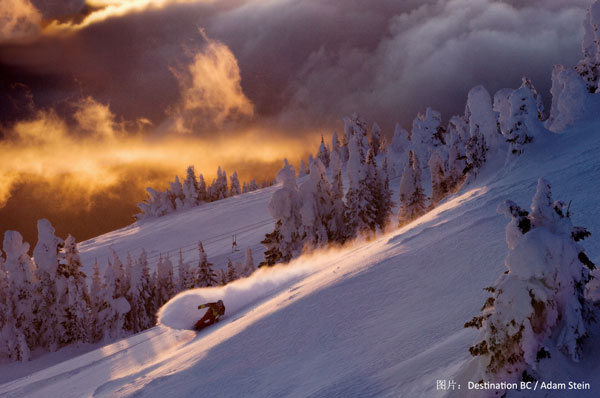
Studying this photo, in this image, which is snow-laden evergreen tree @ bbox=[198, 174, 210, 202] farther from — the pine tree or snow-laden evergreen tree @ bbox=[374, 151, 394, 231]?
snow-laden evergreen tree @ bbox=[374, 151, 394, 231]

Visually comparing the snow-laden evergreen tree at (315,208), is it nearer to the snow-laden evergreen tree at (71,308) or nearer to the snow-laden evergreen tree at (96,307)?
the snow-laden evergreen tree at (71,308)

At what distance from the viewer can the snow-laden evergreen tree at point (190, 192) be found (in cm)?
14338

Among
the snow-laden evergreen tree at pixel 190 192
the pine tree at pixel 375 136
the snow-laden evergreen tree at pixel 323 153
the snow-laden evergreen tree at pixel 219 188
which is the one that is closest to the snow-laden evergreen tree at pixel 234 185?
the snow-laden evergreen tree at pixel 219 188

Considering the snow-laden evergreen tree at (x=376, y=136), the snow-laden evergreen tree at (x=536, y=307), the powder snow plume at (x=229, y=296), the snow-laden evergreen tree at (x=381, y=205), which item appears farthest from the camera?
the snow-laden evergreen tree at (x=376, y=136)

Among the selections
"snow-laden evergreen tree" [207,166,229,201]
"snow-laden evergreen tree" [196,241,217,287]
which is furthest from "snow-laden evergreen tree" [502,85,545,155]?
"snow-laden evergreen tree" [207,166,229,201]

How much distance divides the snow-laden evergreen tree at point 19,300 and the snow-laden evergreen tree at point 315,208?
33.3 m

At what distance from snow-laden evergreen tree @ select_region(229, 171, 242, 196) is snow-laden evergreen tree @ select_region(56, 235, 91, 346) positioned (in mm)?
101320

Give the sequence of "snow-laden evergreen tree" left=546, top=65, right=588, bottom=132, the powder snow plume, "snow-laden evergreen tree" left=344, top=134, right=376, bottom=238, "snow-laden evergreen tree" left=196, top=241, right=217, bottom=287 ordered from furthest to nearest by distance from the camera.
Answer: "snow-laden evergreen tree" left=196, top=241, right=217, bottom=287
"snow-laden evergreen tree" left=344, top=134, right=376, bottom=238
the powder snow plume
"snow-laden evergreen tree" left=546, top=65, right=588, bottom=132

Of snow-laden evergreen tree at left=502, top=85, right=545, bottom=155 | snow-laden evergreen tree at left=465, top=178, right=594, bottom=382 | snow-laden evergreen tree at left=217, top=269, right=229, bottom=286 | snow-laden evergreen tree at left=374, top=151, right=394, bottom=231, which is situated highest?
snow-laden evergreen tree at left=502, top=85, right=545, bottom=155

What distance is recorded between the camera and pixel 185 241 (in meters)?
95.0

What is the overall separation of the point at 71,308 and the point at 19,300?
19.7 ft

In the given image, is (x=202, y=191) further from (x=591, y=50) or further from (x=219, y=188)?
(x=591, y=50)

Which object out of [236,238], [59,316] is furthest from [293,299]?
[236,238]

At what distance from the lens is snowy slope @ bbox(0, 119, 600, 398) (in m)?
6.91
